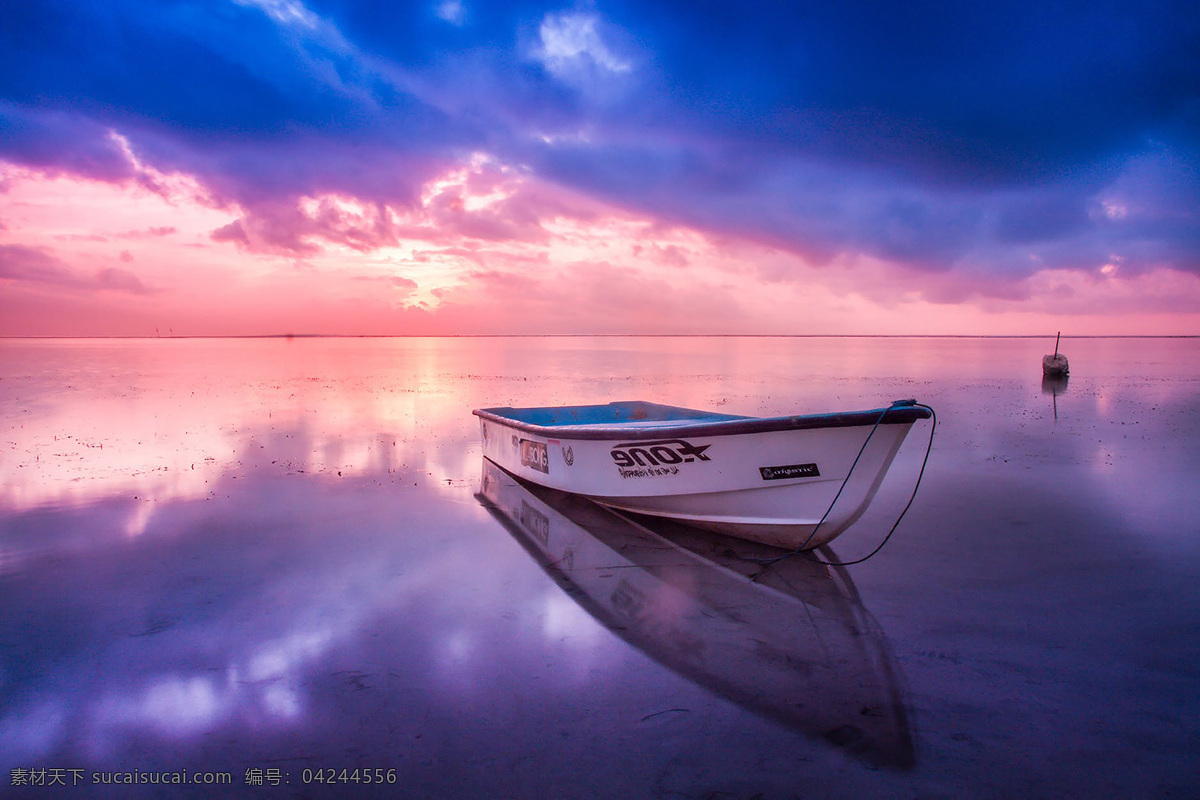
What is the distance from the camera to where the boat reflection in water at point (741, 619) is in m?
4.18

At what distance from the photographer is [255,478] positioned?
1116 cm

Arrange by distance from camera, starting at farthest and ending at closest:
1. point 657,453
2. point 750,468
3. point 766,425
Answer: point 657,453, point 750,468, point 766,425

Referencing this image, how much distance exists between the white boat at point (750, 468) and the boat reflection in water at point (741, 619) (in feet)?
1.41

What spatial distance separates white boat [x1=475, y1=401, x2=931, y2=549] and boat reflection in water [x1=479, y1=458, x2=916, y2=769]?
43 cm

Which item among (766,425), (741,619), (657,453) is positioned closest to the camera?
(741,619)

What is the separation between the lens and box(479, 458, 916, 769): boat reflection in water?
13.7ft

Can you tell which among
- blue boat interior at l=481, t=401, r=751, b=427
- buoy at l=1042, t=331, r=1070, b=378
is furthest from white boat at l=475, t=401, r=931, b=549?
buoy at l=1042, t=331, r=1070, b=378

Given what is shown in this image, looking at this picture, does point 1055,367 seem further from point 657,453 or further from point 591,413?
point 657,453

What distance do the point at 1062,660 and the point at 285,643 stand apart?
6.17 metres

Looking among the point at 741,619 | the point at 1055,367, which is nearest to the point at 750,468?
the point at 741,619

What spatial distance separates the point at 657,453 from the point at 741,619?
8.05 ft

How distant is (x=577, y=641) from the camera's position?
17.3ft

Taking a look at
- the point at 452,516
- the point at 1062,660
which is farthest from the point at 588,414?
the point at 1062,660

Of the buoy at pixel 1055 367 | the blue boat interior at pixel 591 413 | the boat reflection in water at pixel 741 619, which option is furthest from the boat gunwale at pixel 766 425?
the buoy at pixel 1055 367
